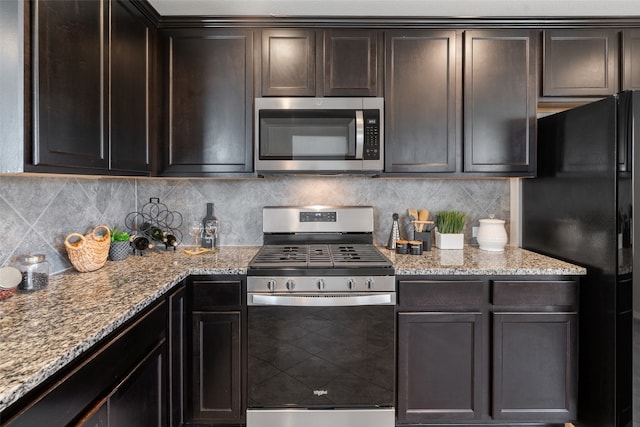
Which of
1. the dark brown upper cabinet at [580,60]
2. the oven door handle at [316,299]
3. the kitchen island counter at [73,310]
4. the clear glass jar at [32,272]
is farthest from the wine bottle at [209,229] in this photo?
the dark brown upper cabinet at [580,60]

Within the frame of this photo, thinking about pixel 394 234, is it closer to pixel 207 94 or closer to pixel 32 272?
pixel 207 94

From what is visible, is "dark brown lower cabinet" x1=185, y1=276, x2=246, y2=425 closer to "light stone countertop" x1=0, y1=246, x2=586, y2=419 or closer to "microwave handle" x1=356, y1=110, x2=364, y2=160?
"light stone countertop" x1=0, y1=246, x2=586, y2=419

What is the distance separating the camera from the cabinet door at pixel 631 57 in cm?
212

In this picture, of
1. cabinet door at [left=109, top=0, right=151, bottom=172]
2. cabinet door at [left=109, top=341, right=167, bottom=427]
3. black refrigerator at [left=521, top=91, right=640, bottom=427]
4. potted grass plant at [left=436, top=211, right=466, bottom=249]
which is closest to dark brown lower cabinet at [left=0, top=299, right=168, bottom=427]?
cabinet door at [left=109, top=341, right=167, bottom=427]

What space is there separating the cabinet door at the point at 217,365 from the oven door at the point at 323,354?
8 centimetres

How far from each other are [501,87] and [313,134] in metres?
1.17

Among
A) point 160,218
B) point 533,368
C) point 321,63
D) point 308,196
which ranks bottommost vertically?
point 533,368

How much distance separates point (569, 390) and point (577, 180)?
3.60 feet

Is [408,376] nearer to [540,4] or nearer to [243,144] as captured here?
[243,144]

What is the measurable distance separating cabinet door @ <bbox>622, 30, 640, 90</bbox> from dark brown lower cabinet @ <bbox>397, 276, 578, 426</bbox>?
4.34 feet

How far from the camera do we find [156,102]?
210cm

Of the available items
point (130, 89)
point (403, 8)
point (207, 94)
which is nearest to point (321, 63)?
point (403, 8)

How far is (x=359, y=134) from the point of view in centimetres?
208

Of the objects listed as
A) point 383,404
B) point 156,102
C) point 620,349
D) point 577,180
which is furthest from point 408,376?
point 156,102
